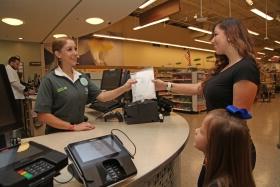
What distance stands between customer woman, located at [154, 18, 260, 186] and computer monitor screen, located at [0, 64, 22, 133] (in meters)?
1.15

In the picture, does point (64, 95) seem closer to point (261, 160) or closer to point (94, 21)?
point (94, 21)

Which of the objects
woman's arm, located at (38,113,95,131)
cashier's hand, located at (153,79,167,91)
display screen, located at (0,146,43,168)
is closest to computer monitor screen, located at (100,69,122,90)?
cashier's hand, located at (153,79,167,91)

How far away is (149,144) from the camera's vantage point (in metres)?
1.57

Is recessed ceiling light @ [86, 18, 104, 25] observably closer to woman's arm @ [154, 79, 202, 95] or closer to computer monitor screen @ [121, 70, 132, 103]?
computer monitor screen @ [121, 70, 132, 103]

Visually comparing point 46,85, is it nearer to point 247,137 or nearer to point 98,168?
point 98,168

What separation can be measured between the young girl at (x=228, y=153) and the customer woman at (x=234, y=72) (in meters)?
0.47

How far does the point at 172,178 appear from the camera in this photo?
1.82m

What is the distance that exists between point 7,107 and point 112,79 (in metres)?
1.93

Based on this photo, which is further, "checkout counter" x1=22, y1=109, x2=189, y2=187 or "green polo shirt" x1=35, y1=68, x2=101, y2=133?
"green polo shirt" x1=35, y1=68, x2=101, y2=133

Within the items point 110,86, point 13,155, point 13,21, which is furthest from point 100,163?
point 13,21

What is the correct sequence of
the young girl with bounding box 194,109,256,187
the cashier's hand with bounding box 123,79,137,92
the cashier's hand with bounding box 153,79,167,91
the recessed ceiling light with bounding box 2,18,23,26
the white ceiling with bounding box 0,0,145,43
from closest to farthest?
the young girl with bounding box 194,109,256,187 → the cashier's hand with bounding box 123,79,137,92 → the cashier's hand with bounding box 153,79,167,91 → the white ceiling with bounding box 0,0,145,43 → the recessed ceiling light with bounding box 2,18,23,26

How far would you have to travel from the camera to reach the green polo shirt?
6.42 ft

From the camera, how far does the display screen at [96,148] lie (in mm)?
1061

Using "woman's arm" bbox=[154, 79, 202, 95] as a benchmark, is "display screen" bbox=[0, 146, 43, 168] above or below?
below
